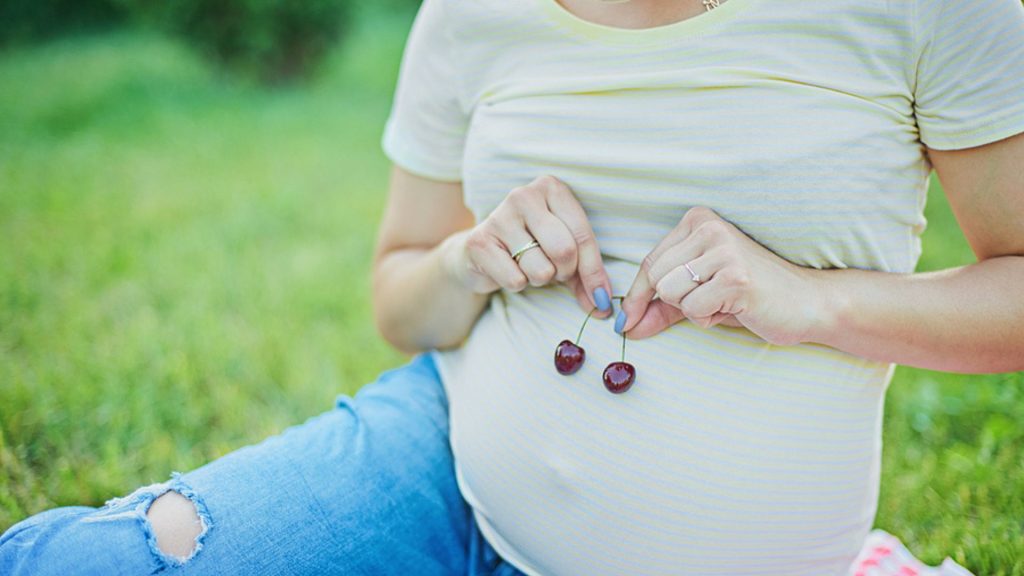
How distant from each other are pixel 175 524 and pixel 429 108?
729 mm

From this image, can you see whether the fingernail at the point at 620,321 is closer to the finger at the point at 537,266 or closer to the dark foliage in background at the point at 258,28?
the finger at the point at 537,266

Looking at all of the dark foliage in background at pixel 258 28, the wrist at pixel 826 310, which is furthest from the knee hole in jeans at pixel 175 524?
the dark foliage in background at pixel 258 28

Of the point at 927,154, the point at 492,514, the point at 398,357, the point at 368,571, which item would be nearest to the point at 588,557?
the point at 492,514

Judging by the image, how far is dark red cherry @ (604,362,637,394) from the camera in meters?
1.05

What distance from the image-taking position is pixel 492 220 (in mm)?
1117

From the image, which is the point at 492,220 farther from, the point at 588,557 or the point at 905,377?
the point at 905,377

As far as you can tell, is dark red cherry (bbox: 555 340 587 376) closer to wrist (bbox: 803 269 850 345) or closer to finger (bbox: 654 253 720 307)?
finger (bbox: 654 253 720 307)

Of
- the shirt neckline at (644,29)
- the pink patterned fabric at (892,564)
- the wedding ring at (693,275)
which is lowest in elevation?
the pink patterned fabric at (892,564)

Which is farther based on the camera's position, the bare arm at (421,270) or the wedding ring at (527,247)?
the bare arm at (421,270)

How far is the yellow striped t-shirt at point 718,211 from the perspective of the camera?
38.8 inches

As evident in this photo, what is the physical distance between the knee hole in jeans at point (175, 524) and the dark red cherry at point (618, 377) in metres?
0.57

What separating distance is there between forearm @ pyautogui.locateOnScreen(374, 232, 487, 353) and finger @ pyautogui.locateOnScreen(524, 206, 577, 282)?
0.53ft

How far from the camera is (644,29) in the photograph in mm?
1082

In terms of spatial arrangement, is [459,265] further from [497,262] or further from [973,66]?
[973,66]
